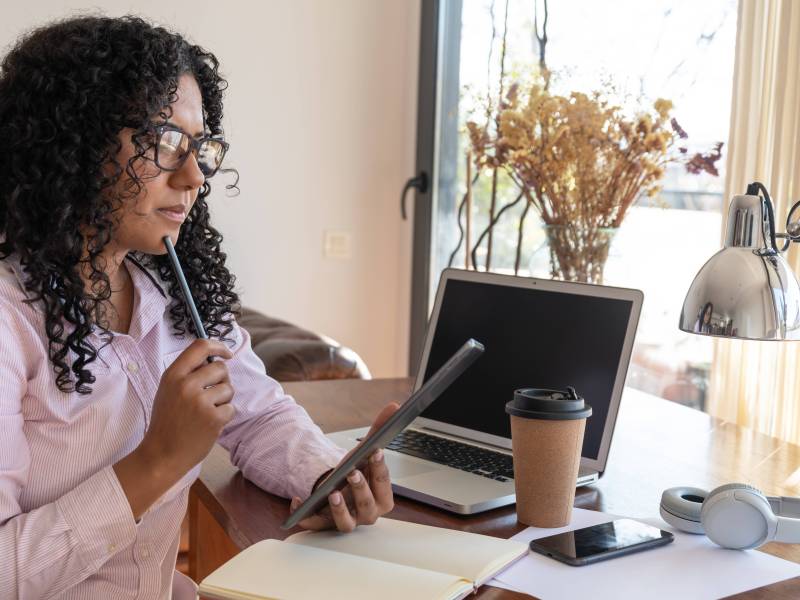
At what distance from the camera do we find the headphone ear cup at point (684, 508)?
987mm

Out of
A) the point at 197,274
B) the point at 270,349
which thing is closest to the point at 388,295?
the point at 270,349

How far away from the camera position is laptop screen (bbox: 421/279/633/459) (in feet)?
3.88

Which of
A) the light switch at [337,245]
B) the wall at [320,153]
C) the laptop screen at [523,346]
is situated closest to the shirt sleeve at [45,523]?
the laptop screen at [523,346]

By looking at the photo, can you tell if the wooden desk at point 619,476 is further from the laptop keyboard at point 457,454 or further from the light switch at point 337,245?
the light switch at point 337,245

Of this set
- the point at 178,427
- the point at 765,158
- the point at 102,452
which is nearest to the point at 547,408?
the point at 178,427

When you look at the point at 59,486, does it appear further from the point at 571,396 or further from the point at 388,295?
the point at 388,295

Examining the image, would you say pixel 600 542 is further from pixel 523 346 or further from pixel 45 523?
pixel 45 523

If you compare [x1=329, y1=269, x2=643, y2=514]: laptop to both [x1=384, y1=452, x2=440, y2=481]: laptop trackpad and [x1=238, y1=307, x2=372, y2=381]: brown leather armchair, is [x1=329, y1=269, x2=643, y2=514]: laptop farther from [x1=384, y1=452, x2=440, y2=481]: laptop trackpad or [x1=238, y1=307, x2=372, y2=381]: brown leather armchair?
[x1=238, y1=307, x2=372, y2=381]: brown leather armchair

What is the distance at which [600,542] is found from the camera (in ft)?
3.10

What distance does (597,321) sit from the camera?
120 centimetres

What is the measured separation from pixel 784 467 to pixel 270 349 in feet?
4.50

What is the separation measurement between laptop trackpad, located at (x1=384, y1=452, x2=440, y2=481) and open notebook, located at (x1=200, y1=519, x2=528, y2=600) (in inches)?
6.3

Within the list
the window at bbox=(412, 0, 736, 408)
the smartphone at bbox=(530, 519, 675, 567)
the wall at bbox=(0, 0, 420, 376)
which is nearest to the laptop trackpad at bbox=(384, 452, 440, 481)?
the smartphone at bbox=(530, 519, 675, 567)

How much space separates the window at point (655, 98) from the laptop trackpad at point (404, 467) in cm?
65
